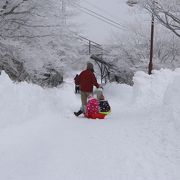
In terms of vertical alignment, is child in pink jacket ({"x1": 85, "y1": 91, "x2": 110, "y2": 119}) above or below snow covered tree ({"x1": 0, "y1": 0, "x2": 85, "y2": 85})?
below

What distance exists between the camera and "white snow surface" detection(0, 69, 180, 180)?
6.44 meters

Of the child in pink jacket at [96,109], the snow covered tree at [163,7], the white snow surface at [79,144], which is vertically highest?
the snow covered tree at [163,7]

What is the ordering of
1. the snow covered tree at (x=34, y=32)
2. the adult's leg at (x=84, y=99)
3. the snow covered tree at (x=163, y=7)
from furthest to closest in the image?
the snow covered tree at (x=163, y=7) < the snow covered tree at (x=34, y=32) < the adult's leg at (x=84, y=99)

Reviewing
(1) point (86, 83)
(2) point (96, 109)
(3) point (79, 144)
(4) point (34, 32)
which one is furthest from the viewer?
(4) point (34, 32)

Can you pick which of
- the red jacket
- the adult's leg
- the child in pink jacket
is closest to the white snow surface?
the adult's leg

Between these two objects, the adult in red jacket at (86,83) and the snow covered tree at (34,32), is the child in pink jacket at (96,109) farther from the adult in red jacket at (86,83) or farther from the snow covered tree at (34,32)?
the snow covered tree at (34,32)

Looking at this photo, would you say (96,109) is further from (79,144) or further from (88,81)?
(79,144)

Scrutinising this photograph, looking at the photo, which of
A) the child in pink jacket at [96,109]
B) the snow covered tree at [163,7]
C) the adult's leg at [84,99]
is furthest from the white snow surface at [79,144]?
the snow covered tree at [163,7]

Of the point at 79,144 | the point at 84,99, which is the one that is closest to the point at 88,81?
the point at 84,99

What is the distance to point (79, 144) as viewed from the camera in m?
8.57

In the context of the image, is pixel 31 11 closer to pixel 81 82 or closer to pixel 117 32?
pixel 81 82

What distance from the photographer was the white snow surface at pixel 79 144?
6441mm

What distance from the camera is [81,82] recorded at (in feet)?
46.2

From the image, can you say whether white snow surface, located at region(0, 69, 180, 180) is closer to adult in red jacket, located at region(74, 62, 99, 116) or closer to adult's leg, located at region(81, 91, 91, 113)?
adult's leg, located at region(81, 91, 91, 113)
